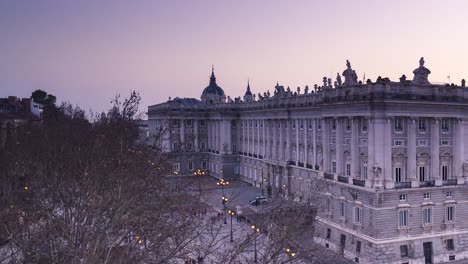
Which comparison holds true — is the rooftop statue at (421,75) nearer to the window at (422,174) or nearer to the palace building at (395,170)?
the palace building at (395,170)

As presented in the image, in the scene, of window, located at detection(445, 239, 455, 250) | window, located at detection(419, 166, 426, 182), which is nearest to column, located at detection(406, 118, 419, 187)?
window, located at detection(419, 166, 426, 182)

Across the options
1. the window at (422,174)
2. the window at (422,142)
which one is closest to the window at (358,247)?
the window at (422,174)

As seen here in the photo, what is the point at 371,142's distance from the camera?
41.1 meters

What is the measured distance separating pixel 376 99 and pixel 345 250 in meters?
13.6

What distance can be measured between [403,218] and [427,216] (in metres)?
2.50

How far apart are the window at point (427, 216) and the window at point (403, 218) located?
187 cm

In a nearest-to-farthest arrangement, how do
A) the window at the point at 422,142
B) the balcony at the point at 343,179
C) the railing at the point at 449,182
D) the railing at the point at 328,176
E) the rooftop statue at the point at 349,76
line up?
the window at the point at 422,142, the railing at the point at 449,182, the balcony at the point at 343,179, the rooftop statue at the point at 349,76, the railing at the point at 328,176

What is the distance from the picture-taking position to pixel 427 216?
1657 inches

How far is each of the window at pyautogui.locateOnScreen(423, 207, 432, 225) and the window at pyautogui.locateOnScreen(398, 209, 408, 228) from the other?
6.13ft

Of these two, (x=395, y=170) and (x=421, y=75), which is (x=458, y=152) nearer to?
(x=395, y=170)

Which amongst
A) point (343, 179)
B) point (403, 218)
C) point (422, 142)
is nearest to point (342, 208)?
point (343, 179)

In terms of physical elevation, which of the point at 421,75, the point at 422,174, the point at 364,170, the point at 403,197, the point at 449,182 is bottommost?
the point at 403,197

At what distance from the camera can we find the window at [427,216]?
42.0m

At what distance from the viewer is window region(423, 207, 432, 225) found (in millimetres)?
41984
